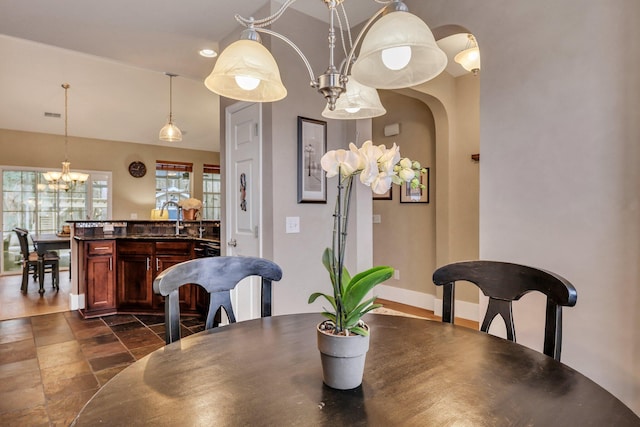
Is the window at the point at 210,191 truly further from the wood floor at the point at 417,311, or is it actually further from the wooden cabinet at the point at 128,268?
the wood floor at the point at 417,311

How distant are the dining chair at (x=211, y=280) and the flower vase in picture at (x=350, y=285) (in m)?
0.67

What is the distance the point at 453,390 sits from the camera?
2.89 ft

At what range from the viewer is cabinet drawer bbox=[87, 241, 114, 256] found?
415 centimetres

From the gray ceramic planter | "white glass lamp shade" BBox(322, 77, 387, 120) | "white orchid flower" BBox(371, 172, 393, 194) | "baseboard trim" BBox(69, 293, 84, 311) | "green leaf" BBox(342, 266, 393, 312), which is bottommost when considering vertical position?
"baseboard trim" BBox(69, 293, 84, 311)

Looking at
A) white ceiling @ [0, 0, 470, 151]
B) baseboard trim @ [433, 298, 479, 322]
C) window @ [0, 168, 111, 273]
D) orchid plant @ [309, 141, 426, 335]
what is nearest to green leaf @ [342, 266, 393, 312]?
orchid plant @ [309, 141, 426, 335]

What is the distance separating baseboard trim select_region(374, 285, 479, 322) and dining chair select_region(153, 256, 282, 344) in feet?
8.20

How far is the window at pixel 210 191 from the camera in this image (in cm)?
915

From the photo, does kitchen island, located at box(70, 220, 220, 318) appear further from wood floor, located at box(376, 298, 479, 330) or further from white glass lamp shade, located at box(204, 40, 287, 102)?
white glass lamp shade, located at box(204, 40, 287, 102)

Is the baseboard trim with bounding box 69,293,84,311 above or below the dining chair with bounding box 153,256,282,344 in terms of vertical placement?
below

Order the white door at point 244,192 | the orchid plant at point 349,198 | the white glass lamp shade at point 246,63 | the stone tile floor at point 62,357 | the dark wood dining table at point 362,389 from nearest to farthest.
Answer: the dark wood dining table at point 362,389 < the orchid plant at point 349,198 < the white glass lamp shade at point 246,63 < the stone tile floor at point 62,357 < the white door at point 244,192

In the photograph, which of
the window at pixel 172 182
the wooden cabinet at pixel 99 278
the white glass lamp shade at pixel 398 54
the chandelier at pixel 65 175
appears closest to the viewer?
the white glass lamp shade at pixel 398 54

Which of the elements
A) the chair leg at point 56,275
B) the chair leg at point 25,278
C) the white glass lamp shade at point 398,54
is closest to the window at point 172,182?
the chair leg at point 56,275

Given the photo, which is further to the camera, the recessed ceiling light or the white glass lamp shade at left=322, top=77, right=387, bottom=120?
the recessed ceiling light

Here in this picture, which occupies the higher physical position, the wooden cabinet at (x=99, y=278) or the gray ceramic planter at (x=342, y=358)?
the gray ceramic planter at (x=342, y=358)
